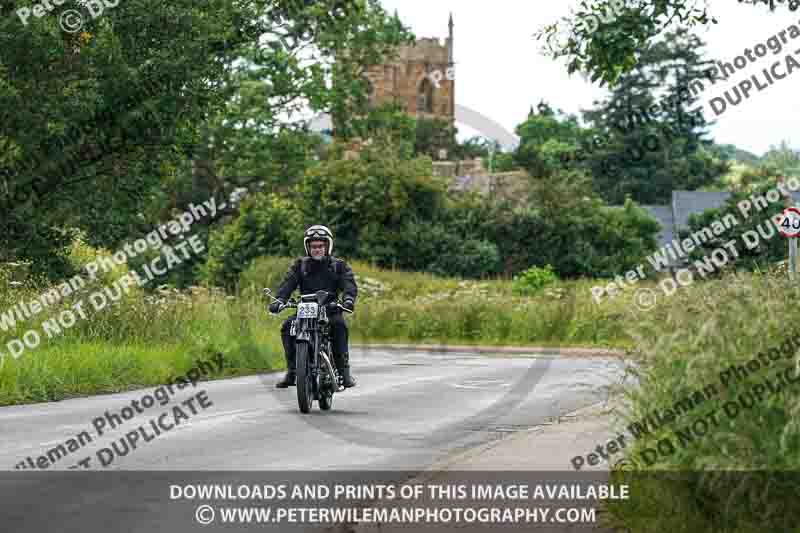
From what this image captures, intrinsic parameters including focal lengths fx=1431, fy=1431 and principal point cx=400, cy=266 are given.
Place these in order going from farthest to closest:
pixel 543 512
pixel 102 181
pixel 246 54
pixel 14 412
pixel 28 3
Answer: pixel 246 54 → pixel 102 181 → pixel 28 3 → pixel 14 412 → pixel 543 512

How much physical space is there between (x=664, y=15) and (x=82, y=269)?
1175 cm

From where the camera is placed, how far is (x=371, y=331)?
36.8m

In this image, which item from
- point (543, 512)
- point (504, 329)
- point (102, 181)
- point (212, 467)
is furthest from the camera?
point (504, 329)

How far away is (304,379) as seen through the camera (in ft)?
49.6

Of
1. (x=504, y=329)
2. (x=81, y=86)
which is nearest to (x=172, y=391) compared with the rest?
(x=81, y=86)

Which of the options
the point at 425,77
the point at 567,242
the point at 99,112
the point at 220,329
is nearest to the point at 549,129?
the point at 425,77

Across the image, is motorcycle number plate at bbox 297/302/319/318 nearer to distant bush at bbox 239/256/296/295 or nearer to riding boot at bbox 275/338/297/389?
riding boot at bbox 275/338/297/389

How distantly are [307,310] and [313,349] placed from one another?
0.42m

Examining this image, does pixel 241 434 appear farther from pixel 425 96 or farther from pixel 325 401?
pixel 425 96

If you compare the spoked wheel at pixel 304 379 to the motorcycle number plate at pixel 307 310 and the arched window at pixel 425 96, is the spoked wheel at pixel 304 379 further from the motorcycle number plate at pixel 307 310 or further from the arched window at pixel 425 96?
the arched window at pixel 425 96

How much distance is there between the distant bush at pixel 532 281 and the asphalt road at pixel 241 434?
23345 mm

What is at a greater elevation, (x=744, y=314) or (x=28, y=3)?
(x=28, y=3)

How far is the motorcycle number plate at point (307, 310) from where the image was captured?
1489 cm

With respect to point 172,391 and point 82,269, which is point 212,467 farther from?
point 82,269
